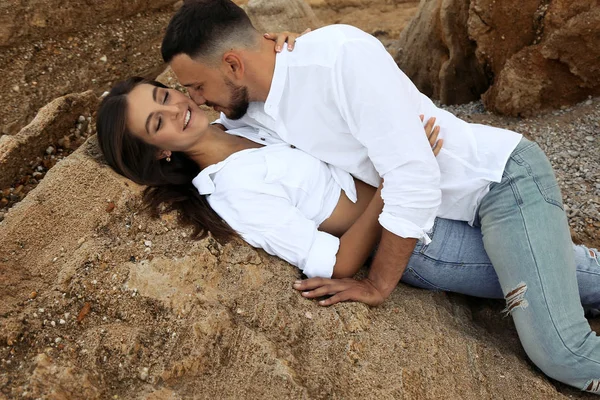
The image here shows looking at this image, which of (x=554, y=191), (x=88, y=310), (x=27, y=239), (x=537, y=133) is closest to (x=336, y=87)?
(x=554, y=191)

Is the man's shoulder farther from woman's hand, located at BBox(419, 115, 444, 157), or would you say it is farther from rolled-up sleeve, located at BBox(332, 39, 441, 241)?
woman's hand, located at BBox(419, 115, 444, 157)

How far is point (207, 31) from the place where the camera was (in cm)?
227

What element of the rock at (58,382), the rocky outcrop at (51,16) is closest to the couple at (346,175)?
the rock at (58,382)

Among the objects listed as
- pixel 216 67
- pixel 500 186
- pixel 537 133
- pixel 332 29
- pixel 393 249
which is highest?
pixel 332 29

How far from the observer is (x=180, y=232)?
2.51 meters

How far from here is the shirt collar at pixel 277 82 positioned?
2.34 metres

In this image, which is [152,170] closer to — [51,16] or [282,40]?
[282,40]

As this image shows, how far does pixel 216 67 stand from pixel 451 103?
3684 millimetres

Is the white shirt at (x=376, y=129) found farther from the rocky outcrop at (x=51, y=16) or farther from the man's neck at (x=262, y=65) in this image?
the rocky outcrop at (x=51, y=16)

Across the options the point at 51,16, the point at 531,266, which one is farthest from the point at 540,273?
the point at 51,16

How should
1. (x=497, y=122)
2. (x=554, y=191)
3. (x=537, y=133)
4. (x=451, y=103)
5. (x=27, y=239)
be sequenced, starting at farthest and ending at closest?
(x=451, y=103)
(x=497, y=122)
(x=537, y=133)
(x=554, y=191)
(x=27, y=239)

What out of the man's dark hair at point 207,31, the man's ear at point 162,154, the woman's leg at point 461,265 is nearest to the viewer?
the man's dark hair at point 207,31

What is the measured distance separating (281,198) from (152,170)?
0.63 meters

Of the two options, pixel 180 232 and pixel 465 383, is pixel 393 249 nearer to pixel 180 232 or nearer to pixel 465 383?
pixel 465 383
